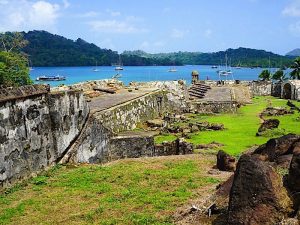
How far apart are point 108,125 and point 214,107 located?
1483 centimetres

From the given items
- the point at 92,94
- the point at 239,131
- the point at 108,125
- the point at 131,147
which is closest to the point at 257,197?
the point at 131,147

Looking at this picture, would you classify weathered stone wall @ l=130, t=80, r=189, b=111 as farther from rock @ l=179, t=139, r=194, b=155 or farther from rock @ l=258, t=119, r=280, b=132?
rock @ l=179, t=139, r=194, b=155

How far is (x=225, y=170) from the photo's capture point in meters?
13.4

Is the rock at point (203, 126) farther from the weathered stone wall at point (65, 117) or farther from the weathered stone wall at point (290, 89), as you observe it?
the weathered stone wall at point (290, 89)

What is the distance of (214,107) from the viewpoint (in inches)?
1347

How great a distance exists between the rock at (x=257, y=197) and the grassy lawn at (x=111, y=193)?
6.27 feet

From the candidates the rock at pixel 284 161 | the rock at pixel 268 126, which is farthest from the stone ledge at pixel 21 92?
the rock at pixel 268 126

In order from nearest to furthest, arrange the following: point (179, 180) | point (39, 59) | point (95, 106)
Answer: point (179, 180) → point (95, 106) → point (39, 59)

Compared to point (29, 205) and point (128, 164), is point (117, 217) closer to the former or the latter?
point (29, 205)

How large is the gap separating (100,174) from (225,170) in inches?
145

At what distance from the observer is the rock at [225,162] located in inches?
526

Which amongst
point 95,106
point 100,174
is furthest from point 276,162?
point 95,106

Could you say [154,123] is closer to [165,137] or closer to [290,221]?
[165,137]

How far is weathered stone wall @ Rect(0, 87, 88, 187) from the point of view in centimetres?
1276
